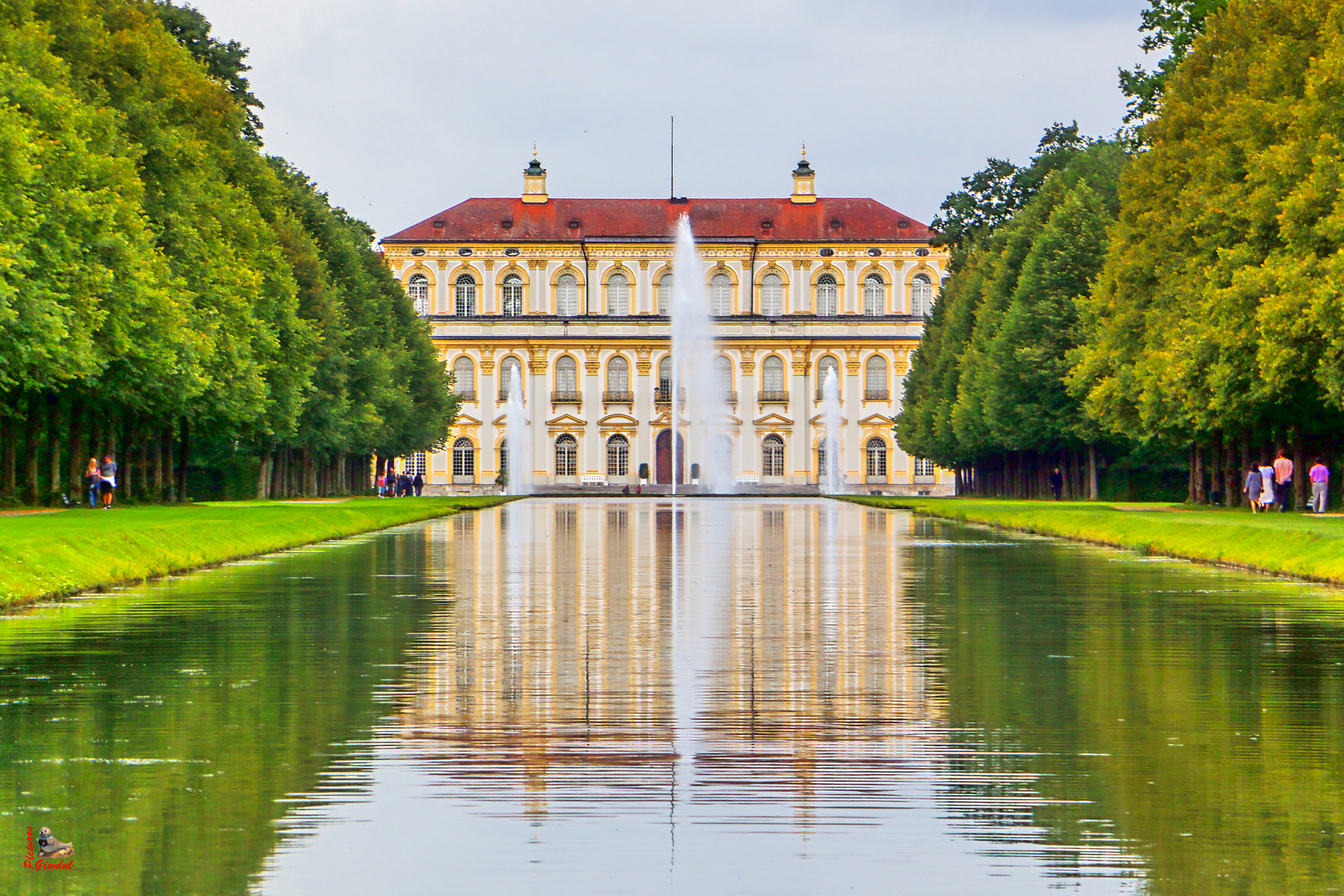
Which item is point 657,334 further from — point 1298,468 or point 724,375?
point 1298,468

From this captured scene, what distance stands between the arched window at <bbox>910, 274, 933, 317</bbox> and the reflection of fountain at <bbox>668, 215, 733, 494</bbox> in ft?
47.7

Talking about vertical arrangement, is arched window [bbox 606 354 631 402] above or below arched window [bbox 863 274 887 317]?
below

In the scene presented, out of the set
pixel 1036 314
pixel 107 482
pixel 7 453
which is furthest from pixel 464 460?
pixel 7 453

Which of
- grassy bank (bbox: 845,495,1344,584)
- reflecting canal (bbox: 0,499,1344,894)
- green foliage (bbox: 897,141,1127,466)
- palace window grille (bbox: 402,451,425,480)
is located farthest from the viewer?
palace window grille (bbox: 402,451,425,480)

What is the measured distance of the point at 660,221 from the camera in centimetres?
13925

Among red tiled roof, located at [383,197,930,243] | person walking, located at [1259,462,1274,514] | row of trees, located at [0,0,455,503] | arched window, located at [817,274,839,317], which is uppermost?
red tiled roof, located at [383,197,930,243]

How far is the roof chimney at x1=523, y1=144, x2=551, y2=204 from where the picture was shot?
141500 millimetres

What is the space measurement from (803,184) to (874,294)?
34.1 feet

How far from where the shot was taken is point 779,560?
28578 millimetres

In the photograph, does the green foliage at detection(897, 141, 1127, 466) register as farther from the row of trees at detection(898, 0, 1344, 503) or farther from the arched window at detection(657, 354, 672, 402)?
the arched window at detection(657, 354, 672, 402)

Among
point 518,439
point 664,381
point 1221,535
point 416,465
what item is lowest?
point 1221,535

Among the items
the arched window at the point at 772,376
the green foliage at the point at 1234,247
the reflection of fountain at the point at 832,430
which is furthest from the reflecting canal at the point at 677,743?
the arched window at the point at 772,376

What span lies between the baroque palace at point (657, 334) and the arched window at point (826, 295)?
12 cm

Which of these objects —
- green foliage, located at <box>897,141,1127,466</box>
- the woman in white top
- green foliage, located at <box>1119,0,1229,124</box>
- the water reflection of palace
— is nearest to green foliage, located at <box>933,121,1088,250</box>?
green foliage, located at <box>897,141,1127,466</box>
